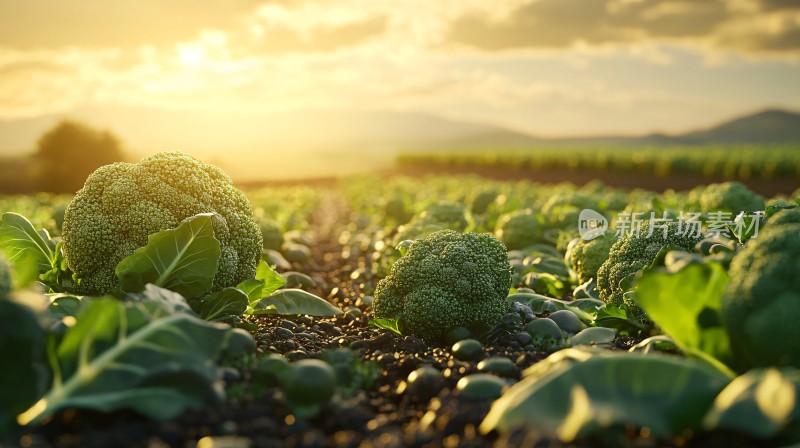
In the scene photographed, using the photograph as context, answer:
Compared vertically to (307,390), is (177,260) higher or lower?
higher

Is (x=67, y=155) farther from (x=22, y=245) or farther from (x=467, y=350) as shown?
(x=467, y=350)

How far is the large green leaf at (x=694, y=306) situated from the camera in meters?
2.88

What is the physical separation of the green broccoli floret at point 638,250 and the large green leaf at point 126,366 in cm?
312

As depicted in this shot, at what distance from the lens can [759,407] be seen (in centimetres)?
222

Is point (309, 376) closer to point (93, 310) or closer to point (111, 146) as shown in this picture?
point (93, 310)

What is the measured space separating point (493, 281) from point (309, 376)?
1903mm

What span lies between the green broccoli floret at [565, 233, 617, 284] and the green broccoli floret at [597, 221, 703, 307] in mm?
647

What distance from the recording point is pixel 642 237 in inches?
189

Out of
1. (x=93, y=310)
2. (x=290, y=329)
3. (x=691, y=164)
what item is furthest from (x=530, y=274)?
(x=691, y=164)

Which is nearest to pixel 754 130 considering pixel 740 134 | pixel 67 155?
pixel 740 134

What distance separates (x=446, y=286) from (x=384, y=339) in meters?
0.55

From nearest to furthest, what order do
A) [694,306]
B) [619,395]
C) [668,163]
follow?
[619,395], [694,306], [668,163]

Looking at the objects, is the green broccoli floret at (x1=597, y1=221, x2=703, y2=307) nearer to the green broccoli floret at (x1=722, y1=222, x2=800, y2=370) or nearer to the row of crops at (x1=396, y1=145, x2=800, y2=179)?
the green broccoli floret at (x1=722, y1=222, x2=800, y2=370)

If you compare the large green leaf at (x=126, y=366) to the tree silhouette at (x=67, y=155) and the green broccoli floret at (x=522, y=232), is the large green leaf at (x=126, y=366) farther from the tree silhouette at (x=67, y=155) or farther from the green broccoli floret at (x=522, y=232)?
the tree silhouette at (x=67, y=155)
